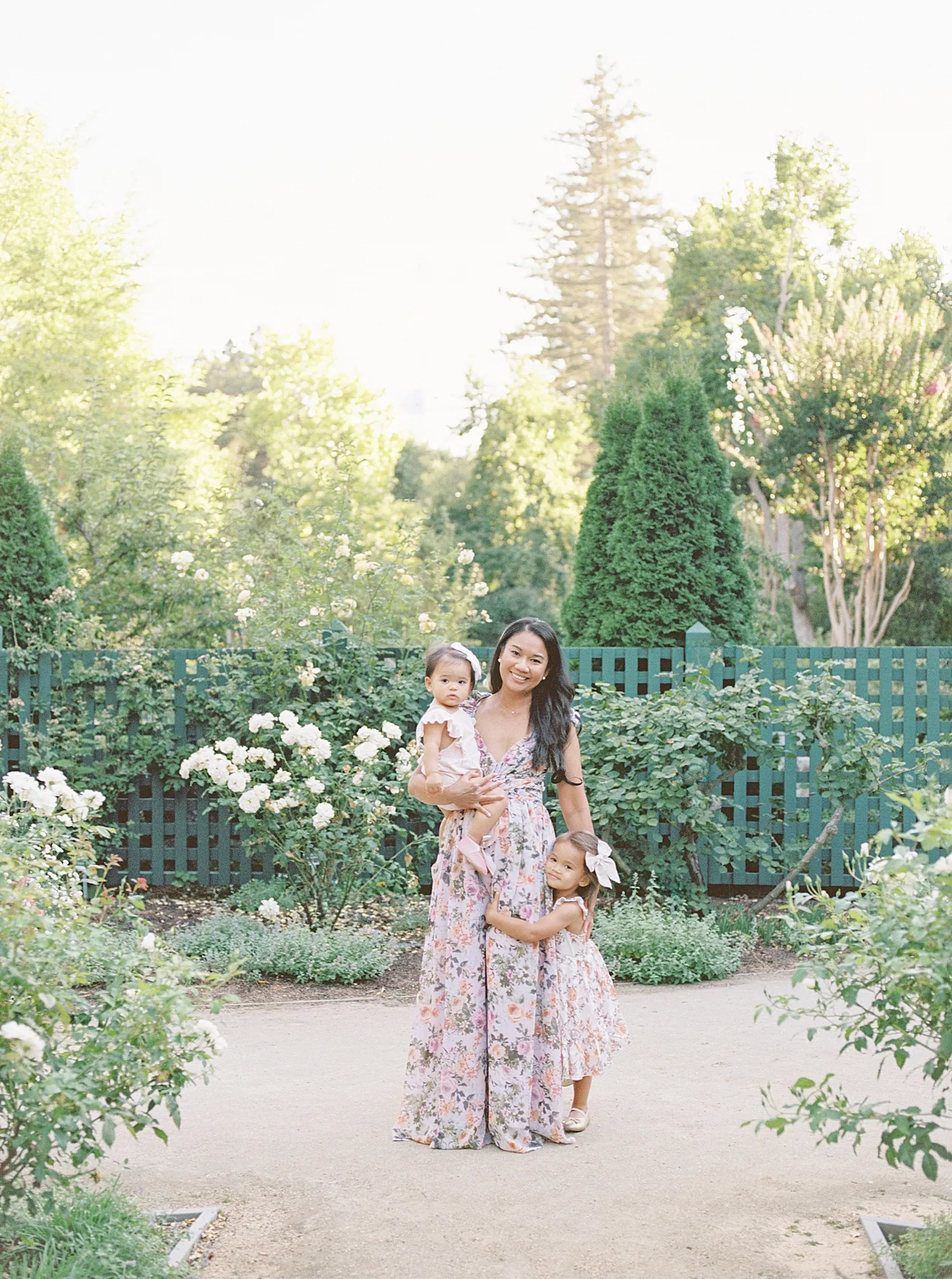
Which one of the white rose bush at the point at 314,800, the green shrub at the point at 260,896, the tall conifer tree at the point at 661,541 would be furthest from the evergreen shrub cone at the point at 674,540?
the green shrub at the point at 260,896

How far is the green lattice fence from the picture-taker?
800 cm

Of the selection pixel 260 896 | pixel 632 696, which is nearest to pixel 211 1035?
pixel 260 896

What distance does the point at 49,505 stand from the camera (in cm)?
1064

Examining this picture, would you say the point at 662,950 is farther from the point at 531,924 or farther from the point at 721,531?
the point at 721,531

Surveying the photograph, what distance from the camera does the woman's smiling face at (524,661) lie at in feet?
13.0

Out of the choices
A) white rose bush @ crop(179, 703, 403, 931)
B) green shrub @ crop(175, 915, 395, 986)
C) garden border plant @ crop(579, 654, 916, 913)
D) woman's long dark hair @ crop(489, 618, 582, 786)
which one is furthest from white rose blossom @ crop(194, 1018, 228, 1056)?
garden border plant @ crop(579, 654, 916, 913)

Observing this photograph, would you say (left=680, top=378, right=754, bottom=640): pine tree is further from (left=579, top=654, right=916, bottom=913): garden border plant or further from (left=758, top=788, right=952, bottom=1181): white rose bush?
(left=758, top=788, right=952, bottom=1181): white rose bush

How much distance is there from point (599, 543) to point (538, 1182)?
6744mm

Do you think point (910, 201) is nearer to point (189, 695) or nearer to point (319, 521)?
point (319, 521)

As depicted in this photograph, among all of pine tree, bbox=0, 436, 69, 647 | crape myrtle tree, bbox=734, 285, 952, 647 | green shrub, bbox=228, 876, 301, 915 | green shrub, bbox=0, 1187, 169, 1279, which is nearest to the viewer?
green shrub, bbox=0, 1187, 169, 1279

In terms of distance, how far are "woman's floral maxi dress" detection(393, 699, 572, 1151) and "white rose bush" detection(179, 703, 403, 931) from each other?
2.33m

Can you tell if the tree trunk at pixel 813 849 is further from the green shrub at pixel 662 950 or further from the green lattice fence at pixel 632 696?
the green lattice fence at pixel 632 696

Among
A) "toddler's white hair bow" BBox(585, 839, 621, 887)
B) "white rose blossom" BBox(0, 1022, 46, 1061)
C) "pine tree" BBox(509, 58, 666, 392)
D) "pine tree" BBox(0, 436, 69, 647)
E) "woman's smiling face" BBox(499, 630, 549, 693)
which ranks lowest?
"white rose blossom" BBox(0, 1022, 46, 1061)

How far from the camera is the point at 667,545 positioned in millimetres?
9477
